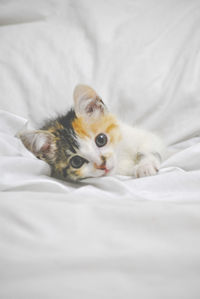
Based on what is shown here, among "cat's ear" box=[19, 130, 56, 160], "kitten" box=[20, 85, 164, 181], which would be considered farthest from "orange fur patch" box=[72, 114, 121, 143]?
"cat's ear" box=[19, 130, 56, 160]

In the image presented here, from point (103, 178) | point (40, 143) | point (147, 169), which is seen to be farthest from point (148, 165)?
point (40, 143)

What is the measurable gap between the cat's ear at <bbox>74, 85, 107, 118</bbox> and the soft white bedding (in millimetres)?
252

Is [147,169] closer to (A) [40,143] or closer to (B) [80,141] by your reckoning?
(B) [80,141]

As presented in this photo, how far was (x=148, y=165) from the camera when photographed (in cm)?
109

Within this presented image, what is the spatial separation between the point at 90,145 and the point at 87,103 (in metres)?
0.22

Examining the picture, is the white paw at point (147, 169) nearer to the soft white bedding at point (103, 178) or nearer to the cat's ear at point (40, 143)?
the soft white bedding at point (103, 178)

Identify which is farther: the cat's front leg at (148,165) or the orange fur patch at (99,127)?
the orange fur patch at (99,127)

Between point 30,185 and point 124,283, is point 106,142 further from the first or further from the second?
point 124,283

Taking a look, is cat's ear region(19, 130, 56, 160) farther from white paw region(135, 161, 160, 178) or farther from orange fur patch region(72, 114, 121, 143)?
white paw region(135, 161, 160, 178)

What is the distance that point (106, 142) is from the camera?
3.92 ft

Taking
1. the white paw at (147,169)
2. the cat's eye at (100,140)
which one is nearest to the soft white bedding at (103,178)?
the white paw at (147,169)

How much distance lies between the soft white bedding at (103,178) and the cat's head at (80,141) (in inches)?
2.8

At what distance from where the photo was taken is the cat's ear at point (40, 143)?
44.5 inches

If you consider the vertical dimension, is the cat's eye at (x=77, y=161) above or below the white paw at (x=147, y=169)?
above
